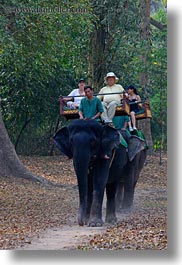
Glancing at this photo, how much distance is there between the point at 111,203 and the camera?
12188 mm

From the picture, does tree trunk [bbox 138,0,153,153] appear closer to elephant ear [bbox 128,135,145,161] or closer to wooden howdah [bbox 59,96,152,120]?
elephant ear [bbox 128,135,145,161]

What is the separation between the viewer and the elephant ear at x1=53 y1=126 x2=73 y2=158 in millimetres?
11727

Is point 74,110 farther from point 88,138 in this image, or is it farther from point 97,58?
point 97,58

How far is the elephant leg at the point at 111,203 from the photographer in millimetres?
12062

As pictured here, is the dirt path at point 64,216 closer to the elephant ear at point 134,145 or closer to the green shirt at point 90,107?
the elephant ear at point 134,145

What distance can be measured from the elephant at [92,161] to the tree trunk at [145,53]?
136 cm

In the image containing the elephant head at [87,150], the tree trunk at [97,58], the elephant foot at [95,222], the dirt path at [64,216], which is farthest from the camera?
the tree trunk at [97,58]

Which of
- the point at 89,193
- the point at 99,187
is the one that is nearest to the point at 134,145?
the point at 89,193

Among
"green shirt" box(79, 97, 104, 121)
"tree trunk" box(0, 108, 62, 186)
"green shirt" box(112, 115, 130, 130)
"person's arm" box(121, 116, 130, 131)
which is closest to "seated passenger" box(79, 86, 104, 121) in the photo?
"green shirt" box(79, 97, 104, 121)

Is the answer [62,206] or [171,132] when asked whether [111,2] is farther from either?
[171,132]

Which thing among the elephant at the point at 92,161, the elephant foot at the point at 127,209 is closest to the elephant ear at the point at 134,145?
the elephant at the point at 92,161

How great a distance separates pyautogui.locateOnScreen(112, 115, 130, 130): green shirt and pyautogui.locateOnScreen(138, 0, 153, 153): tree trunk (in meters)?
0.85

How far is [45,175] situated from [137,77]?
2.91 metres

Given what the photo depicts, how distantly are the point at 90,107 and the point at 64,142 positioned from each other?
0.52m
